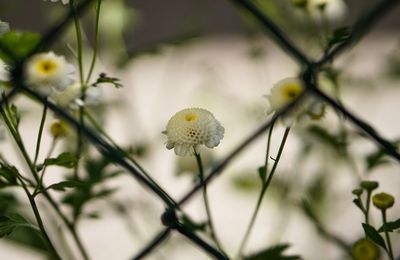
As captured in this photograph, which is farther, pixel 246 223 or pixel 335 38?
pixel 246 223

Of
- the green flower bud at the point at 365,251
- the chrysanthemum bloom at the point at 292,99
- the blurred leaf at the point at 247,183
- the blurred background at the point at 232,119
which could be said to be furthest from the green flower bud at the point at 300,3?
the blurred leaf at the point at 247,183

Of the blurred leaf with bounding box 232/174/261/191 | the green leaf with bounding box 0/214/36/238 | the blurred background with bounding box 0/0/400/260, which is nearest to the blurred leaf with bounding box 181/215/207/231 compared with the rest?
the blurred background with bounding box 0/0/400/260

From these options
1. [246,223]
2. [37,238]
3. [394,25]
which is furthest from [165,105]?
[37,238]

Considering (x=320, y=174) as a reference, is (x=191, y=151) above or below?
below

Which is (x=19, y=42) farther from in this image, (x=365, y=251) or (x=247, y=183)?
(x=247, y=183)

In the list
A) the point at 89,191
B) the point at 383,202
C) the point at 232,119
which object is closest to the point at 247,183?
the point at 232,119

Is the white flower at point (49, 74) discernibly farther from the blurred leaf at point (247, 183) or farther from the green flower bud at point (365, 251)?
the blurred leaf at point (247, 183)

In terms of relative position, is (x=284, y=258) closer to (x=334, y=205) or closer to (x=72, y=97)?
(x=72, y=97)
